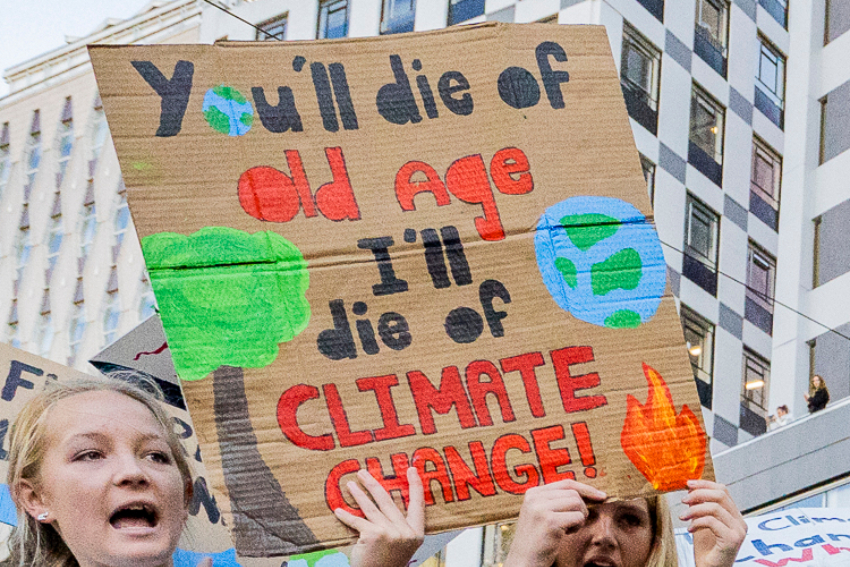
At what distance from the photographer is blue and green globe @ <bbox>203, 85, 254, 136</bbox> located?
362 cm

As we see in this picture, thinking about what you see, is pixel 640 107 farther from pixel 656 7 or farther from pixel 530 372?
pixel 530 372

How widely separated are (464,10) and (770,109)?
5.32m

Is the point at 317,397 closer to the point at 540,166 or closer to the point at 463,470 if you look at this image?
the point at 463,470

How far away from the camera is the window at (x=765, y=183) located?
23.0 meters

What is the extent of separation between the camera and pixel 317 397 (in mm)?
3459

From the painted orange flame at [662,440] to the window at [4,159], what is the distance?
4218cm

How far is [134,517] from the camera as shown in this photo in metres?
3.38

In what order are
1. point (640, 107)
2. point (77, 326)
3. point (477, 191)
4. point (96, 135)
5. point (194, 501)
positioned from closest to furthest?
point (477, 191) → point (194, 501) → point (640, 107) → point (77, 326) → point (96, 135)

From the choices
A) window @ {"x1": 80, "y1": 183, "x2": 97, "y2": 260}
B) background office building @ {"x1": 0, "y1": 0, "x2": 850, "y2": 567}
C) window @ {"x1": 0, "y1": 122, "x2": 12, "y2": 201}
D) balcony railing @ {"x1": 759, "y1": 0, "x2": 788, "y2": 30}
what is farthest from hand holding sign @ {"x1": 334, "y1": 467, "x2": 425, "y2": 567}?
window @ {"x1": 0, "y1": 122, "x2": 12, "y2": 201}

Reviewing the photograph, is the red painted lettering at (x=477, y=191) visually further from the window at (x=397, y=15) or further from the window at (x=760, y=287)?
the window at (x=397, y=15)

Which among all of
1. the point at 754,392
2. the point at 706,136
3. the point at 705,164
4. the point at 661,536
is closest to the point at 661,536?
the point at 661,536

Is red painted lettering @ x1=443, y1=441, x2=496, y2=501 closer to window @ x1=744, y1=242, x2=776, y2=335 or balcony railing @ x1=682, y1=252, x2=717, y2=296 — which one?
balcony railing @ x1=682, y1=252, x2=717, y2=296

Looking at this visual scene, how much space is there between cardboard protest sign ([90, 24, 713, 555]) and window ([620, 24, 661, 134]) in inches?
687

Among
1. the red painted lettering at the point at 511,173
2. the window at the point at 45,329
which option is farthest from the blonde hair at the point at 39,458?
the window at the point at 45,329
